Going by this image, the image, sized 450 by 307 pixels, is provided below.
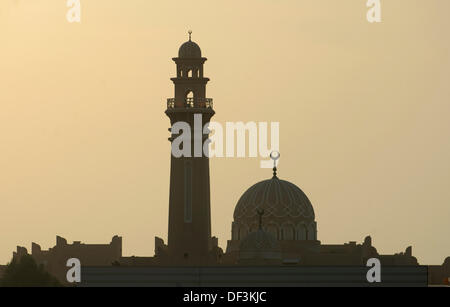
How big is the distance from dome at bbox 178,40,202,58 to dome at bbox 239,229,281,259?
43.2ft

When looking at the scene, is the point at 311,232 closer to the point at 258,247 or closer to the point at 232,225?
the point at 232,225

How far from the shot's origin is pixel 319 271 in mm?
152250

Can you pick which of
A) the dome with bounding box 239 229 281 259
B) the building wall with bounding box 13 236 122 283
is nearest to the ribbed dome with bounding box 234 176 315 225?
the dome with bounding box 239 229 281 259

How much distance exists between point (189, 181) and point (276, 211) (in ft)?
44.8

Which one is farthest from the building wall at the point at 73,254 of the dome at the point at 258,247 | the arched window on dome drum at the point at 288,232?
the dome at the point at 258,247

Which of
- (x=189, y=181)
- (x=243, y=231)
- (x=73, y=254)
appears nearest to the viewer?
(x=189, y=181)

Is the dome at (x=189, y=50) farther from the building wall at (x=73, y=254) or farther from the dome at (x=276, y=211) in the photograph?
the building wall at (x=73, y=254)

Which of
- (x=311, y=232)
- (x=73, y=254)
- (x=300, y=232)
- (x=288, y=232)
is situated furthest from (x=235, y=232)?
(x=73, y=254)

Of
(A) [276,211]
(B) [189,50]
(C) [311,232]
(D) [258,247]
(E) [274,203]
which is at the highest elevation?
(B) [189,50]

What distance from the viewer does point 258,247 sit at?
154 metres

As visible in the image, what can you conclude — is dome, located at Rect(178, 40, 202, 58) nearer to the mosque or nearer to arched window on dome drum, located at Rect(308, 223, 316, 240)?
the mosque

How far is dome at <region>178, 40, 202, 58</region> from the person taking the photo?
6107 inches
